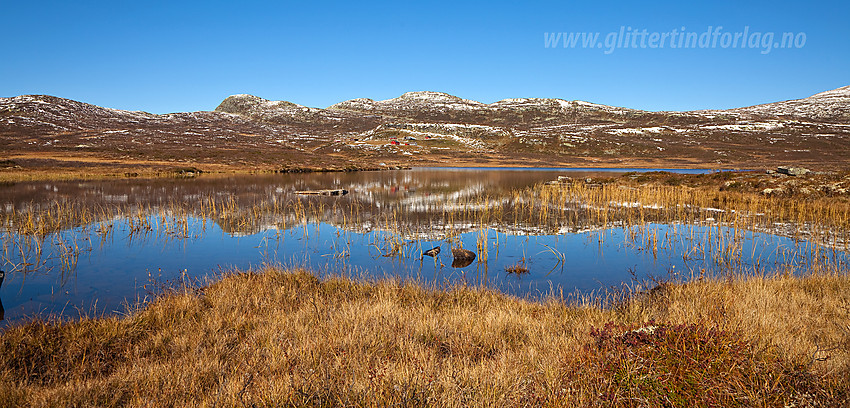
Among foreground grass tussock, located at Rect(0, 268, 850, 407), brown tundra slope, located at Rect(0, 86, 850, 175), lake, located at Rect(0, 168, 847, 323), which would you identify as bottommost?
lake, located at Rect(0, 168, 847, 323)

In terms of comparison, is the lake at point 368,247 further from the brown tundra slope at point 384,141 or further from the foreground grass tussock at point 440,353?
the brown tundra slope at point 384,141

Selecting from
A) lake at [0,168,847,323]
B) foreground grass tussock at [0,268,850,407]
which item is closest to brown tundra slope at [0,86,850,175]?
lake at [0,168,847,323]

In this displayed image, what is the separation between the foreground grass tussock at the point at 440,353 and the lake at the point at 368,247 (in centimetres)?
203

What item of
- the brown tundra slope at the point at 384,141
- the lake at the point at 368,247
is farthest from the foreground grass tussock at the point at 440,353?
the brown tundra slope at the point at 384,141

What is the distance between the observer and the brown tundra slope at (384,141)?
57.4 meters

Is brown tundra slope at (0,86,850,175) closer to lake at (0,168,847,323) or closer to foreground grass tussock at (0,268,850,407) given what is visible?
lake at (0,168,847,323)

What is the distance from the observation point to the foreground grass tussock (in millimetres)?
3152

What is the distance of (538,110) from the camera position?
7180 inches

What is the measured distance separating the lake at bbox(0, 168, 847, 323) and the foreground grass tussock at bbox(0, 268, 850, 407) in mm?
2026

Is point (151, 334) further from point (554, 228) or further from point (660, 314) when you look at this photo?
point (554, 228)

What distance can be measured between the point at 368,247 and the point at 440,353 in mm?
7683

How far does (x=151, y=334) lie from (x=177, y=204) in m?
17.5

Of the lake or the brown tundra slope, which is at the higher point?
the brown tundra slope

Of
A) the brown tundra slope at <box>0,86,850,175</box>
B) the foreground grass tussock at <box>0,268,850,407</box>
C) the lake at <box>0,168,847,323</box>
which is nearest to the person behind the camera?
the foreground grass tussock at <box>0,268,850,407</box>
